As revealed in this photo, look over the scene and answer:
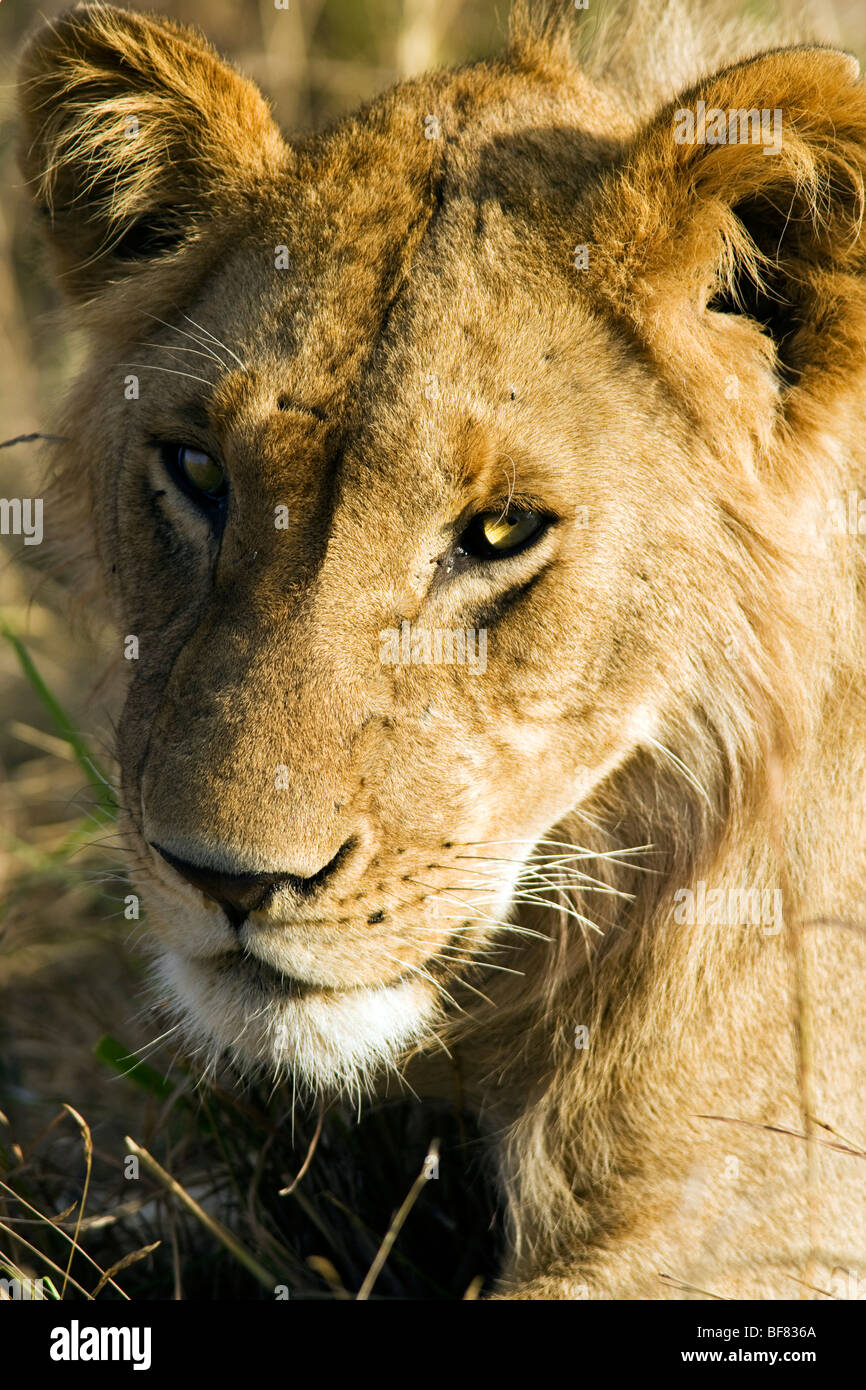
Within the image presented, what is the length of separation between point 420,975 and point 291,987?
0.32 metres

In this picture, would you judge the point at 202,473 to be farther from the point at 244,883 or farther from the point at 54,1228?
the point at 54,1228

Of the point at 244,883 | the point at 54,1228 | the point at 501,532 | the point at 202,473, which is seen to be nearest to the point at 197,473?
the point at 202,473

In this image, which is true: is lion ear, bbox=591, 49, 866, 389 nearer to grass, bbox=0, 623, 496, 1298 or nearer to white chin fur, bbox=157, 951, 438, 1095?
white chin fur, bbox=157, 951, 438, 1095

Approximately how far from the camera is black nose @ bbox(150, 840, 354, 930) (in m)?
2.57

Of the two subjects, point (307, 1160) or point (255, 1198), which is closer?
point (307, 1160)

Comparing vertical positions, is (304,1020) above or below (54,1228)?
above

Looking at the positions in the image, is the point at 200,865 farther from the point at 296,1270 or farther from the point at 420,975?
the point at 296,1270

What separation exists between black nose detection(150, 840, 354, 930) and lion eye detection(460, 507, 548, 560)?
66 cm

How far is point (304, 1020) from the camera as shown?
283cm

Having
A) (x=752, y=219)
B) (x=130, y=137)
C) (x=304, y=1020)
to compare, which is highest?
(x=130, y=137)

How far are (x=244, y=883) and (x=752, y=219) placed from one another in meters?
1.70

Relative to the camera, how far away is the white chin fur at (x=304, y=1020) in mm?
2826

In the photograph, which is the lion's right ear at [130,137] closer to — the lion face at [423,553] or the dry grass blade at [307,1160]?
the lion face at [423,553]
